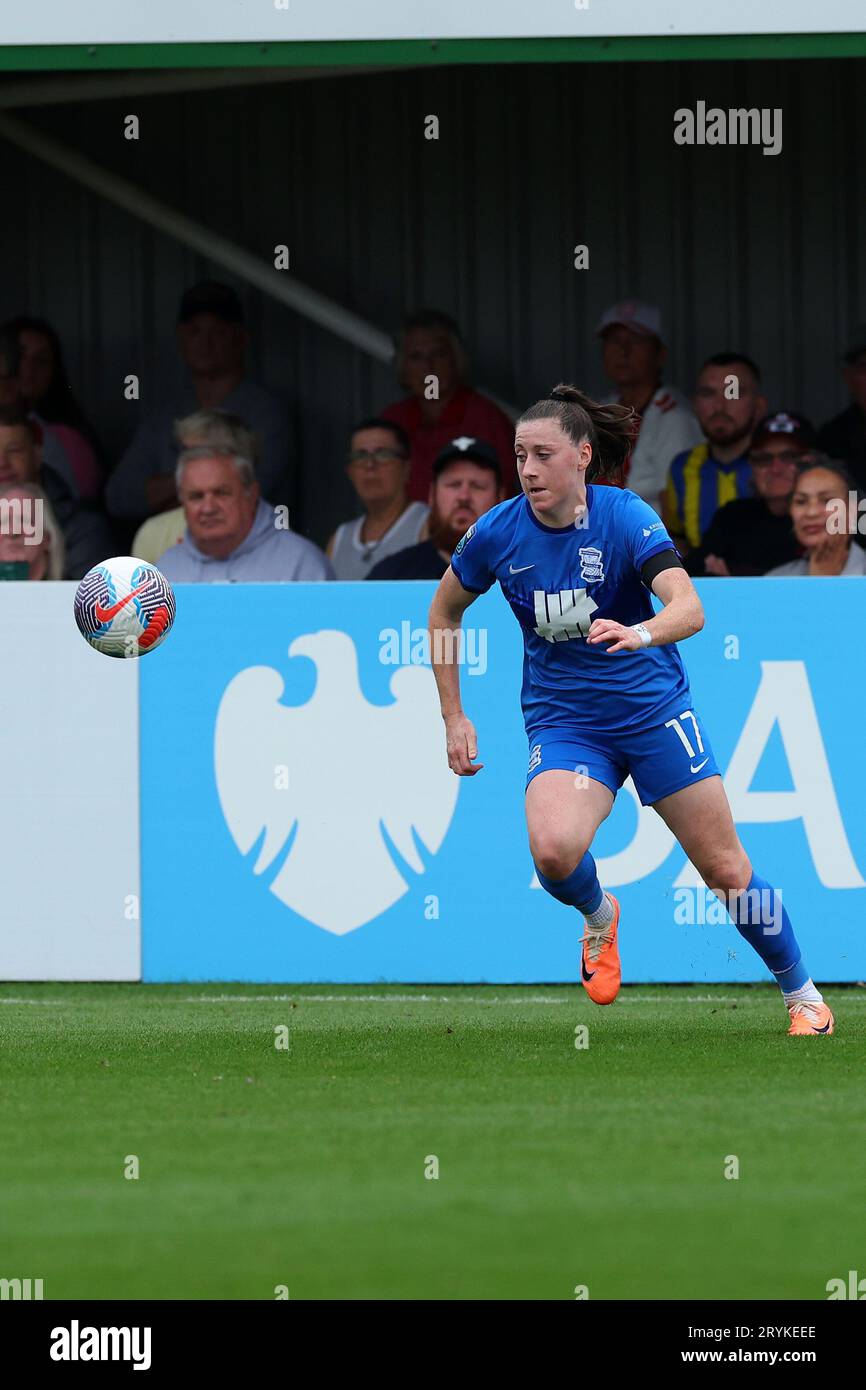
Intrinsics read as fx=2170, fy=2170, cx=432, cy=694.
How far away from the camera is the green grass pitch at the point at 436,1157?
13.0 ft

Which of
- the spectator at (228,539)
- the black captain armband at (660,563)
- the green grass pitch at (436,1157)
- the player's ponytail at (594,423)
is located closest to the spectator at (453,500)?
the spectator at (228,539)

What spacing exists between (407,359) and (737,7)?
274cm

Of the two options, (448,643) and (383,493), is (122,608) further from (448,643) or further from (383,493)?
(383,493)

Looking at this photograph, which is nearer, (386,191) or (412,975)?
(412,975)

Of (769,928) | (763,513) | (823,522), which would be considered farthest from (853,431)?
(769,928)

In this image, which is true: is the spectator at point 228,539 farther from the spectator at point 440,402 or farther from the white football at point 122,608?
the white football at point 122,608

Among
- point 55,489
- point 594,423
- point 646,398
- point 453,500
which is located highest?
point 646,398

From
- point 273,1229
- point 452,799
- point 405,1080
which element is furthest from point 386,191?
point 273,1229

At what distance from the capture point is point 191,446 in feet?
38.3

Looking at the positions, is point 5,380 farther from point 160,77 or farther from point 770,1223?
point 770,1223

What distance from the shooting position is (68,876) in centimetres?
946

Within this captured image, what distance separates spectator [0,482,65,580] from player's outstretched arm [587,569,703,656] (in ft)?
18.1

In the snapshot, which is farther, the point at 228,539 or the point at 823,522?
the point at 228,539

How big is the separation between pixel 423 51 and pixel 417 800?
4095 millimetres
